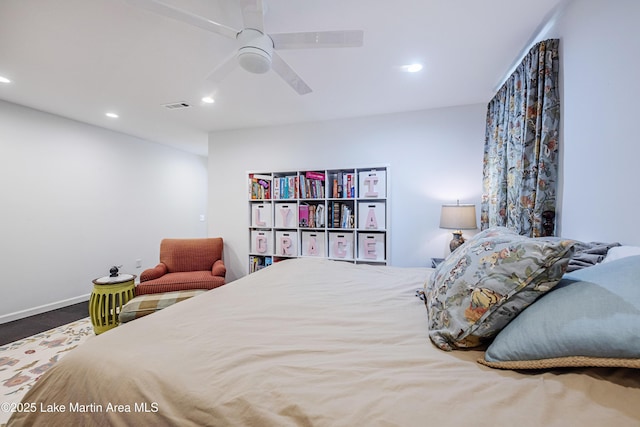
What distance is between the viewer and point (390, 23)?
164cm

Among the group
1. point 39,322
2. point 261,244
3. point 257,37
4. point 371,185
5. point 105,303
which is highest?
point 257,37

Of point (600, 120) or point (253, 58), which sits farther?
point (253, 58)

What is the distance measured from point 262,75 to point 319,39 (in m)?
1.10

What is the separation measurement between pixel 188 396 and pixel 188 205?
5.14 m

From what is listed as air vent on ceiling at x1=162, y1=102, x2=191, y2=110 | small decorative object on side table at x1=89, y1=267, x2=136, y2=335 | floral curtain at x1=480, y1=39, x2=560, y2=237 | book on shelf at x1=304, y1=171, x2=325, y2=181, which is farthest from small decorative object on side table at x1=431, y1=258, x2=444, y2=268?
air vent on ceiling at x1=162, y1=102, x2=191, y2=110

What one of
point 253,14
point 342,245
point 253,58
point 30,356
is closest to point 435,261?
point 342,245

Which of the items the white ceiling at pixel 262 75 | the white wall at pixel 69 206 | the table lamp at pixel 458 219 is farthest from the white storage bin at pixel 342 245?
the white wall at pixel 69 206

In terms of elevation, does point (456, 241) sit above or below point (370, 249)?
above

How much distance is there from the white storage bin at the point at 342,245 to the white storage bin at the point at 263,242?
34.5 inches

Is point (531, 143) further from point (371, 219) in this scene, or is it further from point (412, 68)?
point (371, 219)

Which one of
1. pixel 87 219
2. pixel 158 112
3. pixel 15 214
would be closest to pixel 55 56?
pixel 158 112

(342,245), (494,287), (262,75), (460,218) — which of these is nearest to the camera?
(494,287)

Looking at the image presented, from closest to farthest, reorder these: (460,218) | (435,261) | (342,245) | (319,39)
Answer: (319,39) → (460,218) → (435,261) → (342,245)

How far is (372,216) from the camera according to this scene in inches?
115
